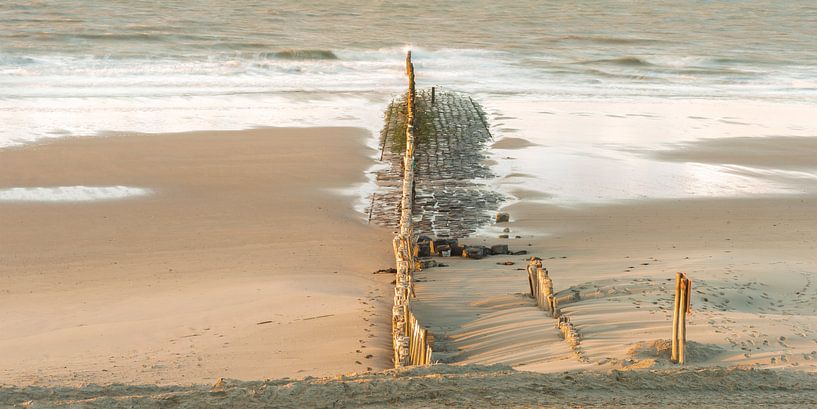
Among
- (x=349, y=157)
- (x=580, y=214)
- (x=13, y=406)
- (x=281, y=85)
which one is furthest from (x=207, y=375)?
(x=281, y=85)

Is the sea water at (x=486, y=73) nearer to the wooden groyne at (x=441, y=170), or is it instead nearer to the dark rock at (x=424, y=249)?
the wooden groyne at (x=441, y=170)

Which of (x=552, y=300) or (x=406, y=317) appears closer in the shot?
(x=406, y=317)

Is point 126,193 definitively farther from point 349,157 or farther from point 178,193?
point 349,157

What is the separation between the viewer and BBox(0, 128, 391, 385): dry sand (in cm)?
574

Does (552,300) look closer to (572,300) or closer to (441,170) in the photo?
(572,300)

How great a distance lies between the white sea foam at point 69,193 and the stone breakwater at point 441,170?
2.84 m

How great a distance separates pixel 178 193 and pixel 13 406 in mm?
6706

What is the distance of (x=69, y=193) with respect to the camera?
35.4 feet

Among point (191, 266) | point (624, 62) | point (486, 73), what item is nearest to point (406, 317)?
point (191, 266)

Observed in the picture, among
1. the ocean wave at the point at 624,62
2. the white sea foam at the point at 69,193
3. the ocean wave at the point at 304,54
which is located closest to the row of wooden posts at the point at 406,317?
the white sea foam at the point at 69,193

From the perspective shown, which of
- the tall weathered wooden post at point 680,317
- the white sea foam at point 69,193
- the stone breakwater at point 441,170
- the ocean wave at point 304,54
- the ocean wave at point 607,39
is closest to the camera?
the tall weathered wooden post at point 680,317

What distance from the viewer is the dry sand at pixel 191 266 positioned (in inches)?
226

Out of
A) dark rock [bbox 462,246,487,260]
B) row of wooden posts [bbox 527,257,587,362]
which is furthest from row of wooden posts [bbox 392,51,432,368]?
row of wooden posts [bbox 527,257,587,362]

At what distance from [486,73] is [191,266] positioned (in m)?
16.6
